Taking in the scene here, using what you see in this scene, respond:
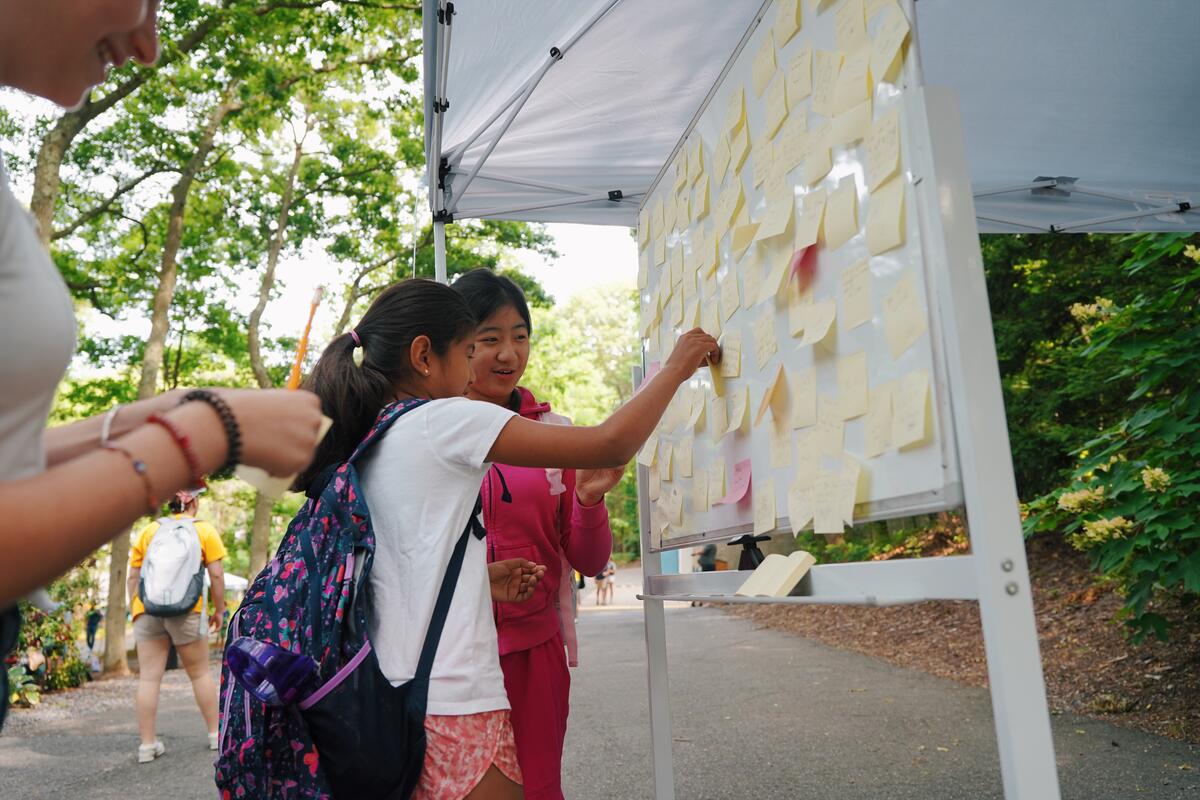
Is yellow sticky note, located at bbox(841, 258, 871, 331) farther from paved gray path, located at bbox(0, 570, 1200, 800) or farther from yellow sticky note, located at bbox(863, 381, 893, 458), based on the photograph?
paved gray path, located at bbox(0, 570, 1200, 800)

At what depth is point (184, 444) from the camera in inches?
36.6

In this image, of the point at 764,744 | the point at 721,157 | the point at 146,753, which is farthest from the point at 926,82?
the point at 146,753

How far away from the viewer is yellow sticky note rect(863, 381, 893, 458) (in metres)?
1.67

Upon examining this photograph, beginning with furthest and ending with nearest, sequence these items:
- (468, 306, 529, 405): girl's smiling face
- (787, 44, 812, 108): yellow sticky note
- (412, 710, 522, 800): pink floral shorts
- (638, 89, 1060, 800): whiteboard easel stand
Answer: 1. (468, 306, 529, 405): girl's smiling face
2. (787, 44, 812, 108): yellow sticky note
3. (412, 710, 522, 800): pink floral shorts
4. (638, 89, 1060, 800): whiteboard easel stand

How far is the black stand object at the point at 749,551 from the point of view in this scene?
8.39 feet

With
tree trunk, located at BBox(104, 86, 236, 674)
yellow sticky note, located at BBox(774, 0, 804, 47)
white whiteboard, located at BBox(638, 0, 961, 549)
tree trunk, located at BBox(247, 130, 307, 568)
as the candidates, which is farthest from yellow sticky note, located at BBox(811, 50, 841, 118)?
tree trunk, located at BBox(247, 130, 307, 568)

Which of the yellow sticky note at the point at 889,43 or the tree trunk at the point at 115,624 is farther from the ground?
the yellow sticky note at the point at 889,43

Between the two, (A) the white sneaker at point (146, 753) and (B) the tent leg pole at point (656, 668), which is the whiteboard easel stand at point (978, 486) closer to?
(B) the tent leg pole at point (656, 668)

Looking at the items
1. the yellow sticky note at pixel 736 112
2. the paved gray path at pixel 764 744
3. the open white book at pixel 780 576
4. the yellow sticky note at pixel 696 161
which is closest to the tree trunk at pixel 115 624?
the paved gray path at pixel 764 744

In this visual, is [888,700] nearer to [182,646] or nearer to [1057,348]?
[1057,348]

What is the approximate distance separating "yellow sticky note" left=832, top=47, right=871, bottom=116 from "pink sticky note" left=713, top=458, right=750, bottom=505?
3.17 feet

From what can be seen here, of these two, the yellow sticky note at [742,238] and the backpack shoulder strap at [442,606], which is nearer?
the backpack shoulder strap at [442,606]

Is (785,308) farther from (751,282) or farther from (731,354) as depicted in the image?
(731,354)

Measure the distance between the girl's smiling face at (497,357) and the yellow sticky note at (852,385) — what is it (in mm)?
1328
